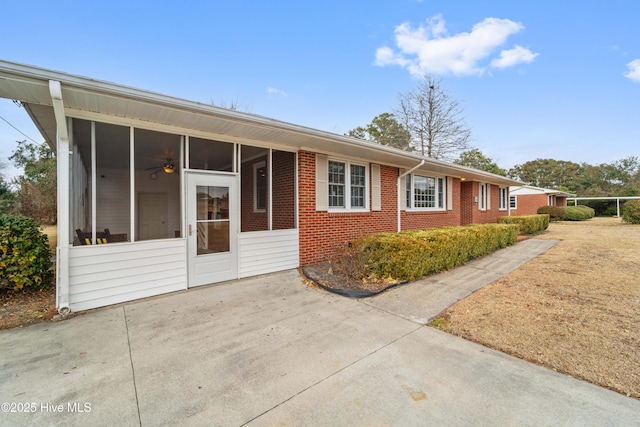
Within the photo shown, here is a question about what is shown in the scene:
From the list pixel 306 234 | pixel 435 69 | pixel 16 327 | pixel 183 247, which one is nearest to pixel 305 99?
pixel 435 69

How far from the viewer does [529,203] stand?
2592cm

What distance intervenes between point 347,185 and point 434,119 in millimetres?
16965

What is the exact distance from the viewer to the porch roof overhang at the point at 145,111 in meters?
3.06

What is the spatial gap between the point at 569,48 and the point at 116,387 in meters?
14.2

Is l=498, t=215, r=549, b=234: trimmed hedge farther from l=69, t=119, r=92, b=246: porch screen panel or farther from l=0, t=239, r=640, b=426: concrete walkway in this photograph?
l=69, t=119, r=92, b=246: porch screen panel

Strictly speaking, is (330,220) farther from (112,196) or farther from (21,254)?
(112,196)

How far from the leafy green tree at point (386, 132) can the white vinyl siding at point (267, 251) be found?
18198 mm

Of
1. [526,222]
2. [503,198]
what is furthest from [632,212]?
[526,222]

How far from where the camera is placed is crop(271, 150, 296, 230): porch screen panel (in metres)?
6.50

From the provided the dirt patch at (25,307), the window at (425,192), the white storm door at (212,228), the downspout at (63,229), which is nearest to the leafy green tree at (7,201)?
the dirt patch at (25,307)

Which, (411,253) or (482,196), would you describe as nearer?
(411,253)

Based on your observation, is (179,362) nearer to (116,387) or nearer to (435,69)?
(116,387)

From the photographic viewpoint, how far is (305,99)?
15.9 meters

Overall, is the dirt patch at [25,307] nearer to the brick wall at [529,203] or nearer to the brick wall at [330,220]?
the brick wall at [330,220]
